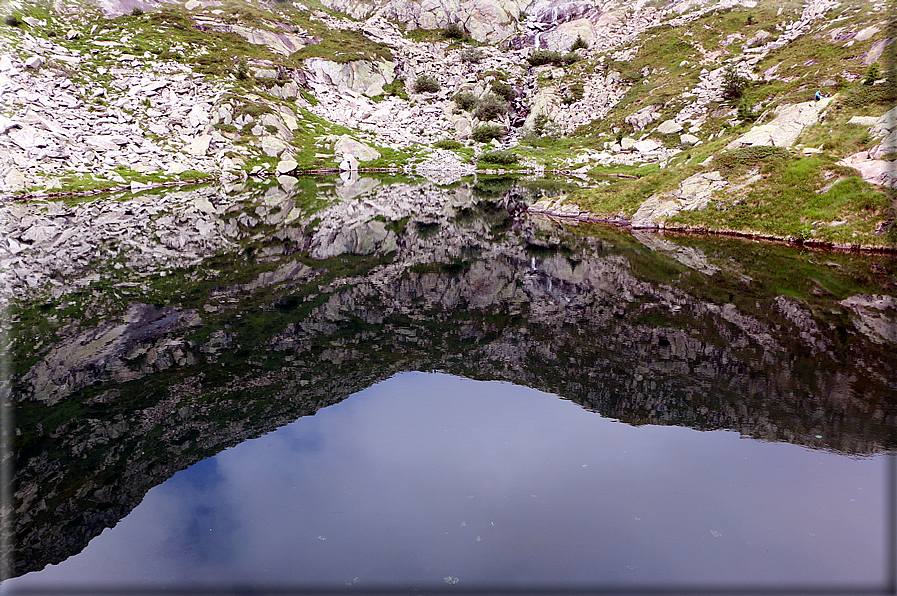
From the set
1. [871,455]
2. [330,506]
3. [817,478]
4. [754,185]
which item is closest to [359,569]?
[330,506]

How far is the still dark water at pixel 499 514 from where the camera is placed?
8.91 meters

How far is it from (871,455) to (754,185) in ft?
117

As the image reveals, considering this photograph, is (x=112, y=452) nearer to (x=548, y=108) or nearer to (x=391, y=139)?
(x=391, y=139)

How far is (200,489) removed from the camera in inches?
445

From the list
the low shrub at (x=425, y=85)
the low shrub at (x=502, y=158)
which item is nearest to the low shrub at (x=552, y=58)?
the low shrub at (x=425, y=85)

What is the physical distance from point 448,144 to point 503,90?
3111 centimetres

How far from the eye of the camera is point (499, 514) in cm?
1050

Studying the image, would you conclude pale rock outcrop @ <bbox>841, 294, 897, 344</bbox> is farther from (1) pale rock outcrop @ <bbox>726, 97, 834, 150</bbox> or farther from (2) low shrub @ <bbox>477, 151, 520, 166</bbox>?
(2) low shrub @ <bbox>477, 151, 520, 166</bbox>

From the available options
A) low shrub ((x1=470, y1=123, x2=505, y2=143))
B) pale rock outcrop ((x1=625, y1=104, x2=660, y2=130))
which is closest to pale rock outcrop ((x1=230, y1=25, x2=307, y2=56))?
low shrub ((x1=470, y1=123, x2=505, y2=143))

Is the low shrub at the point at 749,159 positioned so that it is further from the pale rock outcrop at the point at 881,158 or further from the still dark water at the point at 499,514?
the still dark water at the point at 499,514

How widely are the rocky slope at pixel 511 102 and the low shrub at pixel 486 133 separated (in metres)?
2.87

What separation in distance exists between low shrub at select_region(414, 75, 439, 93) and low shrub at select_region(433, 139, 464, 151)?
3868 cm

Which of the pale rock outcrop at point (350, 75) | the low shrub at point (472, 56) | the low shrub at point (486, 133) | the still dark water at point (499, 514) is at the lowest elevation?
the still dark water at point (499, 514)

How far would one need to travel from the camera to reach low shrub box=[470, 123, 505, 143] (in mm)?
128125
